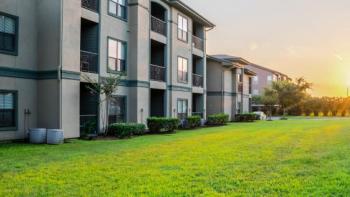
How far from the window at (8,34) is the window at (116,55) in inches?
230

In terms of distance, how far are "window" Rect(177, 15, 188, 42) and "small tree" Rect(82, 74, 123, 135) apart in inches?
411

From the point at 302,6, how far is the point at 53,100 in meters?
17.8

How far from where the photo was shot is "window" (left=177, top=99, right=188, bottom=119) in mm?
30727

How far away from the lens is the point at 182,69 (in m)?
31.4

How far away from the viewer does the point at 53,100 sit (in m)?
18.6

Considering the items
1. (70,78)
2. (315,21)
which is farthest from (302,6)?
(70,78)

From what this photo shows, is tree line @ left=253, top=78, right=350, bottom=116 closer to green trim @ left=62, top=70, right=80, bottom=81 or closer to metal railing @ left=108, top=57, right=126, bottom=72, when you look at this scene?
metal railing @ left=108, top=57, right=126, bottom=72

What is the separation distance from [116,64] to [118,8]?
3.43 meters

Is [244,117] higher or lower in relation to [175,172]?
higher

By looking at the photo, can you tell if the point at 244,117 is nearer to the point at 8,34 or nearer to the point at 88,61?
the point at 88,61

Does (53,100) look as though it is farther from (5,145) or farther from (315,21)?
(315,21)

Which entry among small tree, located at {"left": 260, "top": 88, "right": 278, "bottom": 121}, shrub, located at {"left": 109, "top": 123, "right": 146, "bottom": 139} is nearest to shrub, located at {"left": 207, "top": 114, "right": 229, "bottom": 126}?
shrub, located at {"left": 109, "top": 123, "right": 146, "bottom": 139}

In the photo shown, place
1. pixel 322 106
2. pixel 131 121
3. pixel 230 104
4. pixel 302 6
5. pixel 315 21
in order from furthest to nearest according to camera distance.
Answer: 1. pixel 322 106
2. pixel 230 104
3. pixel 315 21
4. pixel 302 6
5. pixel 131 121

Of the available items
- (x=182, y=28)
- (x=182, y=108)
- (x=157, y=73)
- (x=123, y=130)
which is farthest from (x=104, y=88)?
(x=182, y=28)
